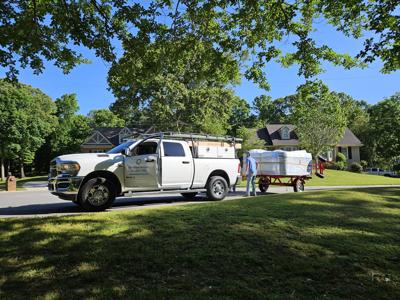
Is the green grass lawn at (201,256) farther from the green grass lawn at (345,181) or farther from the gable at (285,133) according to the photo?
the gable at (285,133)

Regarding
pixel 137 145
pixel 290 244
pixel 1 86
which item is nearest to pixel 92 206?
pixel 137 145

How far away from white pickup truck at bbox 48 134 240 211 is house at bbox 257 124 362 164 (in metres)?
46.7

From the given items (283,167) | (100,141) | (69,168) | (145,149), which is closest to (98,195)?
(69,168)

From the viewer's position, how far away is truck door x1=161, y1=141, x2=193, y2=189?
1209 cm

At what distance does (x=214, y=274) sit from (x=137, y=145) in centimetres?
731

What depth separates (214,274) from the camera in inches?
193

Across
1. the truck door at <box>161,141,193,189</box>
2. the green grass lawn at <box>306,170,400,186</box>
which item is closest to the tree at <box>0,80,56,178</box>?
the green grass lawn at <box>306,170,400,186</box>

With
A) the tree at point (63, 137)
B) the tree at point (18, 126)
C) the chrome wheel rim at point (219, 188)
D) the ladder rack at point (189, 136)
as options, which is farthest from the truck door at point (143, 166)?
the tree at point (63, 137)

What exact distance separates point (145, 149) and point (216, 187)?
323 cm

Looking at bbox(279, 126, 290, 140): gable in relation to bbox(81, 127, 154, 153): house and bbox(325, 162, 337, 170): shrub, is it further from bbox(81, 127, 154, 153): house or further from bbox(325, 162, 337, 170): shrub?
bbox(81, 127, 154, 153): house

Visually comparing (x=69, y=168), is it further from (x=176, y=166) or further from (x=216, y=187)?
(x=216, y=187)

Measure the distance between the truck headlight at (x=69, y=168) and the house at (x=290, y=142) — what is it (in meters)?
51.3

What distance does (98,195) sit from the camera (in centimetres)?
1052

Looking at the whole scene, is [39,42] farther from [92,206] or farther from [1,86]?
[1,86]
